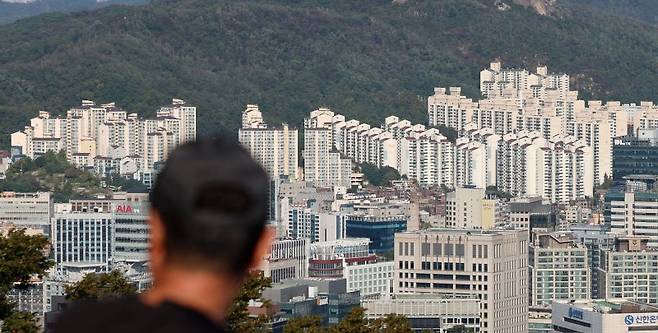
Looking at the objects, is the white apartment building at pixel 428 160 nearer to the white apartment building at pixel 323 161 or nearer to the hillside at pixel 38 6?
the white apartment building at pixel 323 161

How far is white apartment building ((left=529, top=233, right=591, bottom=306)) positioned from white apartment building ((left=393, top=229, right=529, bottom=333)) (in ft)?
6.52

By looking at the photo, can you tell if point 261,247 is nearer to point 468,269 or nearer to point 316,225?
point 468,269

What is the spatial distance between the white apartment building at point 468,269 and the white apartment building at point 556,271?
199 centimetres

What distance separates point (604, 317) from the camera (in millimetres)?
19266

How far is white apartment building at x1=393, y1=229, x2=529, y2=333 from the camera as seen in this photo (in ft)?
76.9

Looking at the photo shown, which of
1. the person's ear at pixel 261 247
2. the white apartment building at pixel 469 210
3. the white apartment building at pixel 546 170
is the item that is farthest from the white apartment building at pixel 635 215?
the person's ear at pixel 261 247

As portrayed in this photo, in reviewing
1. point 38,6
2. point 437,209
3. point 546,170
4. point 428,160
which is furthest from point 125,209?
point 38,6

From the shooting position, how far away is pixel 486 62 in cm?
5516

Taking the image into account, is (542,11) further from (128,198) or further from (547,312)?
(547,312)

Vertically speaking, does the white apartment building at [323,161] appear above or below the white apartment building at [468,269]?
above

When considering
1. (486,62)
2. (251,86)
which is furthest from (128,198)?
(486,62)

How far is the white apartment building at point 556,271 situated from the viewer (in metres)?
26.3

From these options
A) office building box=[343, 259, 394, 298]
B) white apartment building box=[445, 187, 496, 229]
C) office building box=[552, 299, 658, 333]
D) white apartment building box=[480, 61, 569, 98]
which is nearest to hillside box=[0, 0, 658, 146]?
white apartment building box=[480, 61, 569, 98]

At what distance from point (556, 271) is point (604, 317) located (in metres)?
7.76
